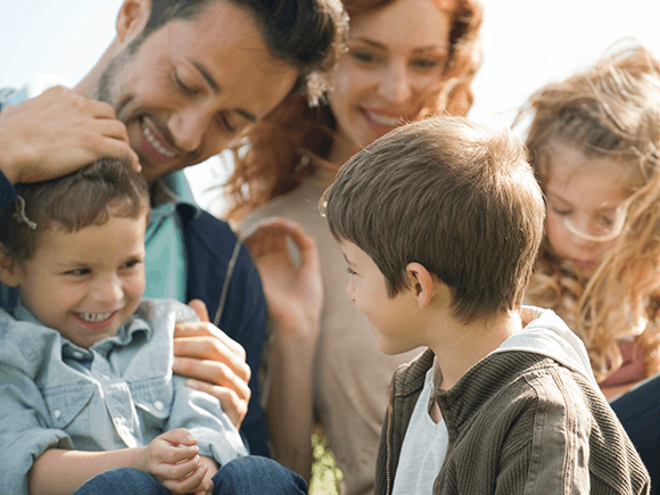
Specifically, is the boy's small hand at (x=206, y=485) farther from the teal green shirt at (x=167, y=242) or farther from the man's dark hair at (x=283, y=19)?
the man's dark hair at (x=283, y=19)

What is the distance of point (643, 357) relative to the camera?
245cm

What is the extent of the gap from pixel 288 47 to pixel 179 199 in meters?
0.59

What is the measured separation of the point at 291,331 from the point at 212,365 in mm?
681

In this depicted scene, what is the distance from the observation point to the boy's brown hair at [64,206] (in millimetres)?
1679

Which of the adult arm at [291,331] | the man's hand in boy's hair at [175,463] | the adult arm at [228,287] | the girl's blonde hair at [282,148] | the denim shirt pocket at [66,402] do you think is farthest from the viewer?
the girl's blonde hair at [282,148]

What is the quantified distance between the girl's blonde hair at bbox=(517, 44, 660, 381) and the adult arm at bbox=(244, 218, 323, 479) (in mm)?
778

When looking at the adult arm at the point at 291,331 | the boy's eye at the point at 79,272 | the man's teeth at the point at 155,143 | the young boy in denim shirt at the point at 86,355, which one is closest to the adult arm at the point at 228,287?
the adult arm at the point at 291,331

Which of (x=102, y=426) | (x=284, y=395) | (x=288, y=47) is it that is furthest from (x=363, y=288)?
(x=284, y=395)

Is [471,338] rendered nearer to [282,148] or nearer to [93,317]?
[93,317]

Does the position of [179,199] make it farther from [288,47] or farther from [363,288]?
[363,288]

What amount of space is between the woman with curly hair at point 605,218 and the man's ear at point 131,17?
1338 mm

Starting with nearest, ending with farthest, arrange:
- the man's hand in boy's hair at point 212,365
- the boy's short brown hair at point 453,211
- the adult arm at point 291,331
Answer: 1. the boy's short brown hair at point 453,211
2. the man's hand in boy's hair at point 212,365
3. the adult arm at point 291,331

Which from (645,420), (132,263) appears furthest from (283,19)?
(645,420)

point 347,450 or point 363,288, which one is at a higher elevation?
point 363,288
